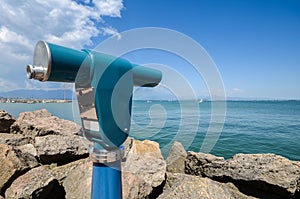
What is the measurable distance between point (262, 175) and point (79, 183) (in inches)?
88.9

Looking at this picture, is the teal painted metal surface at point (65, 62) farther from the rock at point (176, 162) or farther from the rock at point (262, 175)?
the rock at point (176, 162)

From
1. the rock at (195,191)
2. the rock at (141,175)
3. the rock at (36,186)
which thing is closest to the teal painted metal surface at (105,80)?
the rock at (141,175)

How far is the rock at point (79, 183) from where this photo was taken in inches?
79.5

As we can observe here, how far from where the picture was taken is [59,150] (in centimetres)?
268

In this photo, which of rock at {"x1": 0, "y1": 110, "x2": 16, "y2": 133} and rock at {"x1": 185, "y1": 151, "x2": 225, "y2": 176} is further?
rock at {"x1": 0, "y1": 110, "x2": 16, "y2": 133}

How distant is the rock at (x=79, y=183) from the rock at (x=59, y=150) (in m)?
0.52

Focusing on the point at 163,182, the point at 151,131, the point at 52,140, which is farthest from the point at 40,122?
the point at 151,131

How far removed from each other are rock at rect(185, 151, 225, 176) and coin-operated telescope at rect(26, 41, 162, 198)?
2.54 metres

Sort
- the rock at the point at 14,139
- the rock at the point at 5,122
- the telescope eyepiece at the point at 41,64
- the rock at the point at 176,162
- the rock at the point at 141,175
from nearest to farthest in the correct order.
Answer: the telescope eyepiece at the point at 41,64 → the rock at the point at 141,175 → the rock at the point at 14,139 → the rock at the point at 176,162 → the rock at the point at 5,122

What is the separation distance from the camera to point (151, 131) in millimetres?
1125

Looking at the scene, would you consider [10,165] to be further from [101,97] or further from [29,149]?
[101,97]

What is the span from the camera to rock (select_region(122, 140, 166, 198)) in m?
2.02

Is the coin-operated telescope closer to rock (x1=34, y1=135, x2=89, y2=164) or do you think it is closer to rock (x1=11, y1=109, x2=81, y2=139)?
rock (x1=34, y1=135, x2=89, y2=164)

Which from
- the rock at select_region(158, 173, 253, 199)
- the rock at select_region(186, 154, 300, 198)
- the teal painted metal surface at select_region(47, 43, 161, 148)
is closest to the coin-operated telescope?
the teal painted metal surface at select_region(47, 43, 161, 148)
